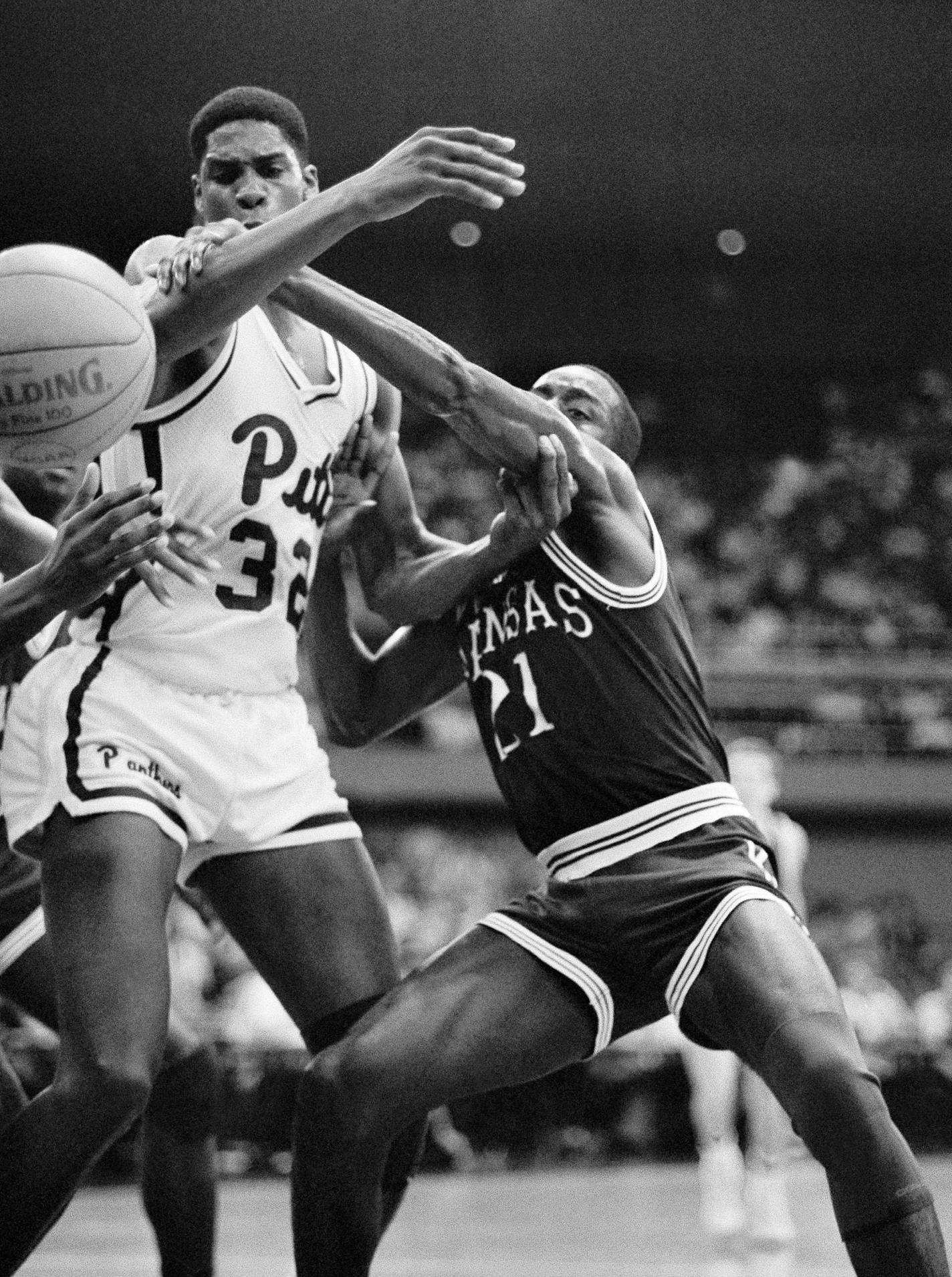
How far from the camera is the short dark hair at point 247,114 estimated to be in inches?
163

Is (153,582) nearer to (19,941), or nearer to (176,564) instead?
(176,564)

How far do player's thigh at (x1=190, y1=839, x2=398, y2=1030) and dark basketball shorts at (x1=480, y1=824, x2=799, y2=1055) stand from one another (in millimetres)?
292

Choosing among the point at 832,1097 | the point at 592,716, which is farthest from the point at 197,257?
the point at 832,1097

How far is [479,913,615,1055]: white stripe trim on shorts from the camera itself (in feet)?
12.9

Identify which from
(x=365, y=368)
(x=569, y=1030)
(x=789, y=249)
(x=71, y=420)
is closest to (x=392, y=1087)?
(x=569, y=1030)

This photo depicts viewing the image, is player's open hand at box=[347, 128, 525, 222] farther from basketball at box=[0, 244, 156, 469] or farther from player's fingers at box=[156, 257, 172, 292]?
basketball at box=[0, 244, 156, 469]

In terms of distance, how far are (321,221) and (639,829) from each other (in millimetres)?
1455

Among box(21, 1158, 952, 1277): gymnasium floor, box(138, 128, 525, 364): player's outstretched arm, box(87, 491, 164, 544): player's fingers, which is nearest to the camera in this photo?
box(87, 491, 164, 544): player's fingers

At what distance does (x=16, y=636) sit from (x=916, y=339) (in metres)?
17.5

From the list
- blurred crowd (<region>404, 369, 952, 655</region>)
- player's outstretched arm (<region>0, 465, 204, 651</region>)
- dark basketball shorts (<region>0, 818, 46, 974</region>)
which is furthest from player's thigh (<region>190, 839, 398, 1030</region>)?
blurred crowd (<region>404, 369, 952, 655</region>)

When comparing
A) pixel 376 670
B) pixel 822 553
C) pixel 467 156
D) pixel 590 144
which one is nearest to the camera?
pixel 467 156

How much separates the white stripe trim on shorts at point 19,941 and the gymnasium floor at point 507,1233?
247 cm

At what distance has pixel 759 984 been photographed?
365 cm

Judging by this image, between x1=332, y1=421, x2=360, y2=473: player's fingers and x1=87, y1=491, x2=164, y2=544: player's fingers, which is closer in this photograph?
x1=87, y1=491, x2=164, y2=544: player's fingers
